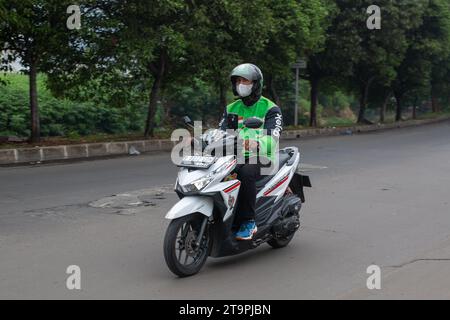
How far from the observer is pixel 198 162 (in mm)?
5410

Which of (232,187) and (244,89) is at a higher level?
(244,89)

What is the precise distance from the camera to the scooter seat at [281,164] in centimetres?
610

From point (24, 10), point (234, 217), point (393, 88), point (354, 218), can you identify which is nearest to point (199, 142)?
point (234, 217)

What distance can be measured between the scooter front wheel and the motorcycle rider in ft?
1.30

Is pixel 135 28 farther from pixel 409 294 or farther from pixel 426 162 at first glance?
pixel 409 294

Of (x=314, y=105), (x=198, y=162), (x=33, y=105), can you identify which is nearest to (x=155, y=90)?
(x=33, y=105)

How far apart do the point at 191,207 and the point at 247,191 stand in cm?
63

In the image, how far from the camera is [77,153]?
14422 mm

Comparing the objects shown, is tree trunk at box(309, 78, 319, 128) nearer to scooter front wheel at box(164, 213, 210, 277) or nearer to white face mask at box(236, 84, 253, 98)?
white face mask at box(236, 84, 253, 98)

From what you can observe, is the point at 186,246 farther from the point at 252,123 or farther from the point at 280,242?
the point at 280,242

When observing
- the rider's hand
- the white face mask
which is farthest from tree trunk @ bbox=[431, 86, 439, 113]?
the rider's hand

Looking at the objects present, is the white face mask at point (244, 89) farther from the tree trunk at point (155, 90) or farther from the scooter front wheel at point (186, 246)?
the tree trunk at point (155, 90)

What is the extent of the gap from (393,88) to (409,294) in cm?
2939

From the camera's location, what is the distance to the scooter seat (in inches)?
240
